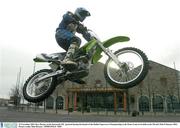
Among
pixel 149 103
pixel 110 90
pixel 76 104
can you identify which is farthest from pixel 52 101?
pixel 149 103

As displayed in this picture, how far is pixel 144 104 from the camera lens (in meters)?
5.30

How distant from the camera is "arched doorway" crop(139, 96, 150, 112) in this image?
204 inches

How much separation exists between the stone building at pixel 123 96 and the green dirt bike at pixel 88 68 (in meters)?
0.51

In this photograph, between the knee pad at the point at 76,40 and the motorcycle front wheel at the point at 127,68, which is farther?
the knee pad at the point at 76,40

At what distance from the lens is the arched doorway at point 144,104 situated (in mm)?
5191

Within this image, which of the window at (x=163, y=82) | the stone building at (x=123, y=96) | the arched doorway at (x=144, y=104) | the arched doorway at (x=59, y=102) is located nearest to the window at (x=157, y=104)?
the stone building at (x=123, y=96)

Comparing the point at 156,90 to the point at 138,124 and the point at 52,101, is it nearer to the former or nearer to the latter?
the point at 138,124

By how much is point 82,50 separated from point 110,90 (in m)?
1.20

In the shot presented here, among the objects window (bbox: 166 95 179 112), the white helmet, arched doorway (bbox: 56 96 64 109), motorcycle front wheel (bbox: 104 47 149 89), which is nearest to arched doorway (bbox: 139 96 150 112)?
window (bbox: 166 95 179 112)

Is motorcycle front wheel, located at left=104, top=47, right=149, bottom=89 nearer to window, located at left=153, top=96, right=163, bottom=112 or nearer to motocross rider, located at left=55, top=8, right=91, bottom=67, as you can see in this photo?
motocross rider, located at left=55, top=8, right=91, bottom=67

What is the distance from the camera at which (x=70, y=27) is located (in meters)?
3.80

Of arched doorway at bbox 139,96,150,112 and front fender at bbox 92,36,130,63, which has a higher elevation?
front fender at bbox 92,36,130,63

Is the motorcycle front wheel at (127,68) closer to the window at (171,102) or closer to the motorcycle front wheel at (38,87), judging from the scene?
the motorcycle front wheel at (38,87)

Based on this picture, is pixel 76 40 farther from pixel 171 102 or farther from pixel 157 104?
pixel 171 102
